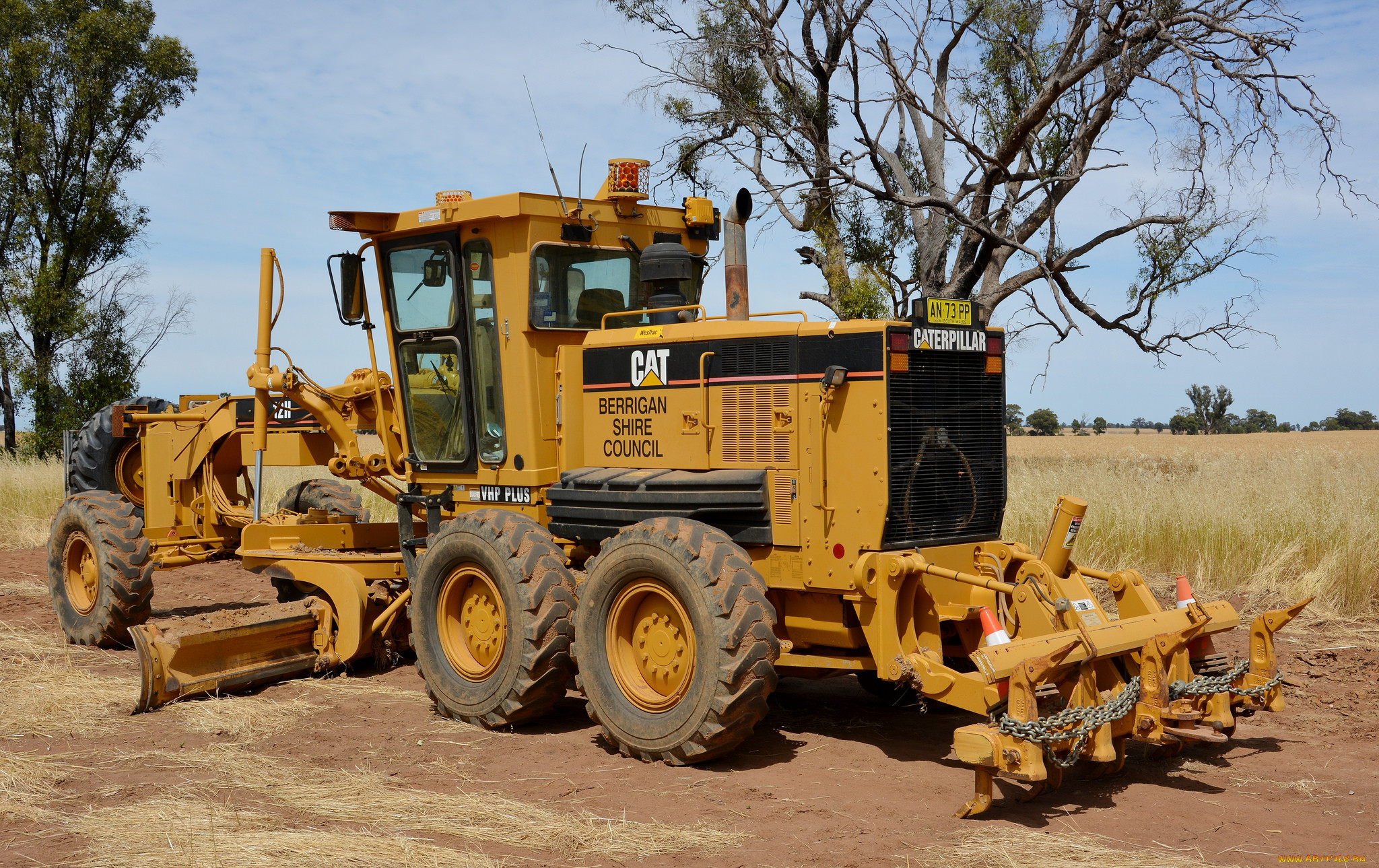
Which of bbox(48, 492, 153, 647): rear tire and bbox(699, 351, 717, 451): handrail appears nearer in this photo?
bbox(699, 351, 717, 451): handrail

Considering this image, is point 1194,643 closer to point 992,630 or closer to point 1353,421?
point 992,630

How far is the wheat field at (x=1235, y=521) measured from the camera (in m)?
10.2

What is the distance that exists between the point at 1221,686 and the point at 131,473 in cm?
1054

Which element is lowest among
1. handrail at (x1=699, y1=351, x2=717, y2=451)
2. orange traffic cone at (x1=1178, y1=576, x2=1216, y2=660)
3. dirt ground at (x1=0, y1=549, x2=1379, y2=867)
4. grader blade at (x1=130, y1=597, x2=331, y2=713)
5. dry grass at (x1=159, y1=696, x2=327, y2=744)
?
dirt ground at (x1=0, y1=549, x2=1379, y2=867)

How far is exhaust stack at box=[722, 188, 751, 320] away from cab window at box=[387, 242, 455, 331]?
199 centimetres

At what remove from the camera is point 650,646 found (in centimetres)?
646

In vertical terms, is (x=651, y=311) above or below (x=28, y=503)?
above

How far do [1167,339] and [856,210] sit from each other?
16.3 ft

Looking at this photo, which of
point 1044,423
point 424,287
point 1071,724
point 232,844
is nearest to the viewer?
point 232,844

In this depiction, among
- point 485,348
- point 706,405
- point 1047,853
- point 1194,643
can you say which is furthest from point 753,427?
point 1047,853

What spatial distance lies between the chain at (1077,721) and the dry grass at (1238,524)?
4719mm

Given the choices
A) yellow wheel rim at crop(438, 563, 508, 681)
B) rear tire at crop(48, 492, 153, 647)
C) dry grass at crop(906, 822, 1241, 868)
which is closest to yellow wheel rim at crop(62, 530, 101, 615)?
rear tire at crop(48, 492, 153, 647)

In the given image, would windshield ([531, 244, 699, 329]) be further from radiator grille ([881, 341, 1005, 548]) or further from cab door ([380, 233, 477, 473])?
radiator grille ([881, 341, 1005, 548])

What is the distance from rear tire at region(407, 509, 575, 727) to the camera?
680cm
